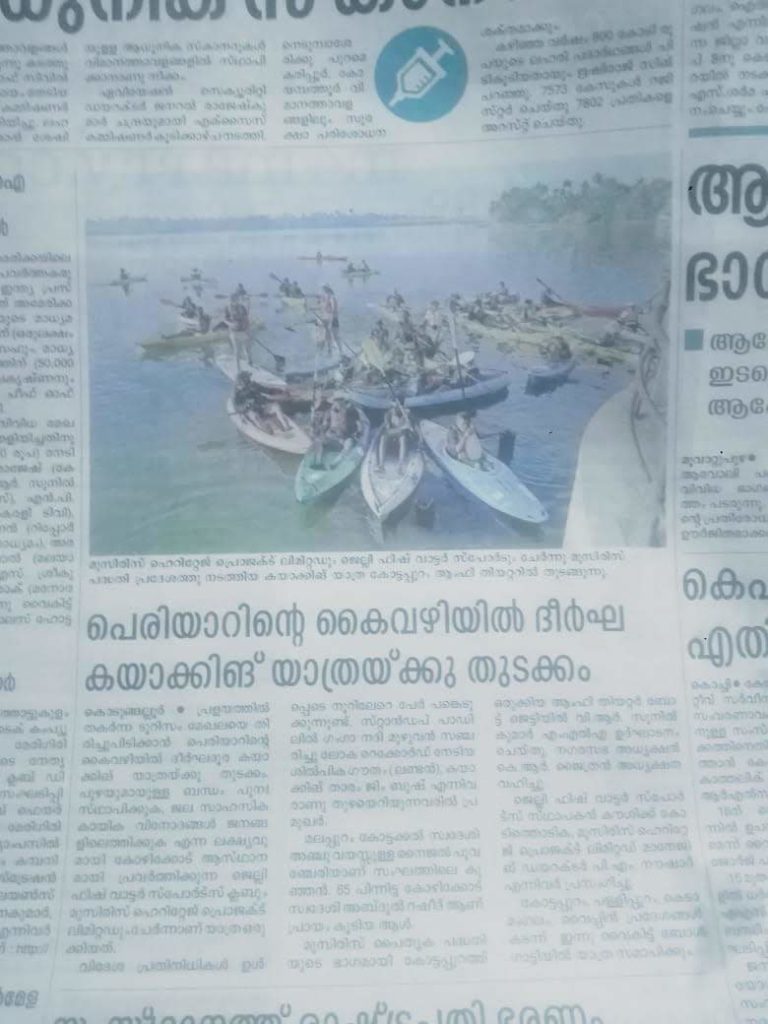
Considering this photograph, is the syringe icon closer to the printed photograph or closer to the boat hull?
the printed photograph

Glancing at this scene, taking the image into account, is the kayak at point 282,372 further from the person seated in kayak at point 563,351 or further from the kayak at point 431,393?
the person seated in kayak at point 563,351

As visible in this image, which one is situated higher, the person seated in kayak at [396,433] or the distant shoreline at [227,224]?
the distant shoreline at [227,224]

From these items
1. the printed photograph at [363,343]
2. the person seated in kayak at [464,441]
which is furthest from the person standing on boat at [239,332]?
the person seated in kayak at [464,441]

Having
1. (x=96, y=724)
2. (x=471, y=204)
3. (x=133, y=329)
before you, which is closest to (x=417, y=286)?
(x=471, y=204)

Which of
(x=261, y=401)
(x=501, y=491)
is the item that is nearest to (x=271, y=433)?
(x=261, y=401)

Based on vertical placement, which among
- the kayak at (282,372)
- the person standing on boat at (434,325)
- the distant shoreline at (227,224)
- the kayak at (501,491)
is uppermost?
the distant shoreline at (227,224)

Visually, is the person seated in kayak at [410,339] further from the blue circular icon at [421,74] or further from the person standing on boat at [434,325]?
the blue circular icon at [421,74]

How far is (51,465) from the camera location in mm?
604

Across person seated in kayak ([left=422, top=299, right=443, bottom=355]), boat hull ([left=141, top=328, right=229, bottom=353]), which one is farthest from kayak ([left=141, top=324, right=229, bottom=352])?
person seated in kayak ([left=422, top=299, right=443, bottom=355])

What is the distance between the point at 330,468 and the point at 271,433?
37 mm

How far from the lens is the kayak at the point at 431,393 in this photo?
1.98 feet

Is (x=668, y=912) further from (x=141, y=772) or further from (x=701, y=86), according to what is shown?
(x=701, y=86)

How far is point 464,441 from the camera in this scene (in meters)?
0.60

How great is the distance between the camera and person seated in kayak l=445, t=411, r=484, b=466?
602mm
